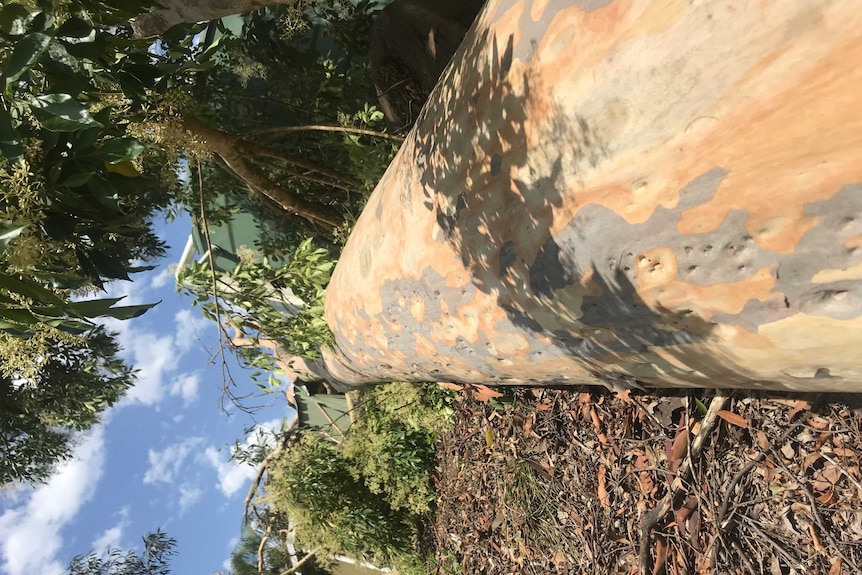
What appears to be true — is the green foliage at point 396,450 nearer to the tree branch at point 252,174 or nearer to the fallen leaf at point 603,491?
the tree branch at point 252,174

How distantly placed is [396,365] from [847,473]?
1.80 meters

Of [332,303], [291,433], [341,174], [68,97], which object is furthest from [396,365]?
[291,433]

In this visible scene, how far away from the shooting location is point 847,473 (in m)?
1.50

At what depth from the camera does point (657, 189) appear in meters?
0.97

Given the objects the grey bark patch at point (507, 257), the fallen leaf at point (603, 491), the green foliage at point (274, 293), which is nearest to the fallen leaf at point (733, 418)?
the fallen leaf at point (603, 491)

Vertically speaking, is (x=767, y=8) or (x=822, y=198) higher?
(x=767, y=8)

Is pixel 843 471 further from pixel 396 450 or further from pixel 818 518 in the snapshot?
pixel 396 450

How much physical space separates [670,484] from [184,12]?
2.29 metres

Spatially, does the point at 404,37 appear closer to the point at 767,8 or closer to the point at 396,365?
the point at 396,365

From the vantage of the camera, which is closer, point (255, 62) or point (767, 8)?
point (767, 8)

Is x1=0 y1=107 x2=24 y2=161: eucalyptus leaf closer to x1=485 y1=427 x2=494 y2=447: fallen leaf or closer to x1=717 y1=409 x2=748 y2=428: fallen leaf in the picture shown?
x1=717 y1=409 x2=748 y2=428: fallen leaf

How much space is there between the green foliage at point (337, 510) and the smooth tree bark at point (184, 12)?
3330 mm

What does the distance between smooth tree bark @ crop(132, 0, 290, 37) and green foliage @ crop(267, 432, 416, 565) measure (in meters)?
3.33

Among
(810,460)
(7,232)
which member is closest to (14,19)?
(7,232)
